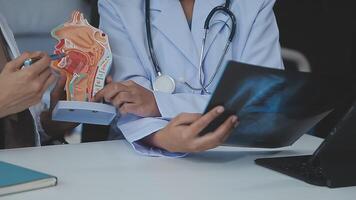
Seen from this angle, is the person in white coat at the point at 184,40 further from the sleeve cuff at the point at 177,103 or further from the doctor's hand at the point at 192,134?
the doctor's hand at the point at 192,134

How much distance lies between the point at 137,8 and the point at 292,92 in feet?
2.05

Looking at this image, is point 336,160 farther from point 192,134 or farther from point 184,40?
point 184,40

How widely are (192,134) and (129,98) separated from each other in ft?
0.72

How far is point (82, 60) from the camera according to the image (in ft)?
3.54

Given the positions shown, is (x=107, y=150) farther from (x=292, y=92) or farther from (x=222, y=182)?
(x=292, y=92)

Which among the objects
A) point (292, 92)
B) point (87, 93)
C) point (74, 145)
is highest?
point (292, 92)

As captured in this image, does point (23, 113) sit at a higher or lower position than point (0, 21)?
lower

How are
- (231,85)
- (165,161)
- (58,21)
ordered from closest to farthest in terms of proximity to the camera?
1. (231,85)
2. (165,161)
3. (58,21)

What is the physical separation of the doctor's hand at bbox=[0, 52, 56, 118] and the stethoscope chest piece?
27 centimetres

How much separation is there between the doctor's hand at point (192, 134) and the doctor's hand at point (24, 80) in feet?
0.78

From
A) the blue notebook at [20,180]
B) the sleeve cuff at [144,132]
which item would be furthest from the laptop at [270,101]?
the blue notebook at [20,180]

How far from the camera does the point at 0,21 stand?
1285 millimetres

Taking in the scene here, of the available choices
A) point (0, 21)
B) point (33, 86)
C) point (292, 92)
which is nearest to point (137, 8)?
point (0, 21)

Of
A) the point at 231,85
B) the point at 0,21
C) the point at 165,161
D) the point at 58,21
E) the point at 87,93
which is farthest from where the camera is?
the point at 58,21
